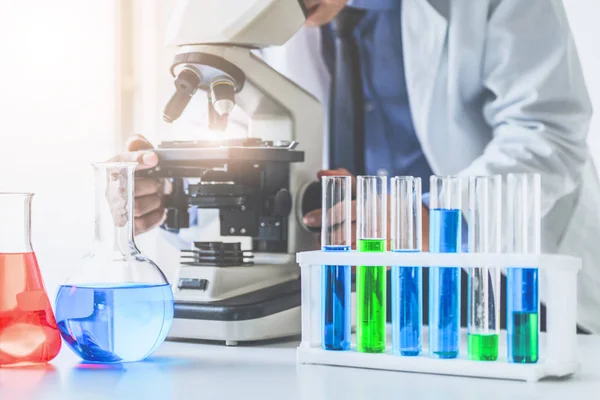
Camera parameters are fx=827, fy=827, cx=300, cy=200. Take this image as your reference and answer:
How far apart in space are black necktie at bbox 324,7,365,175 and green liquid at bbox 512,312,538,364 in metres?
0.87

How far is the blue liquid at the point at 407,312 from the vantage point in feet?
3.06

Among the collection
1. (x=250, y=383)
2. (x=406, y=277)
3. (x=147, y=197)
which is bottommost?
(x=250, y=383)

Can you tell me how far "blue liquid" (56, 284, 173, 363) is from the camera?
3.07 feet

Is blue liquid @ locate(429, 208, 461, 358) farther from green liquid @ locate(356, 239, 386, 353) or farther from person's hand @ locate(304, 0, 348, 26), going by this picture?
person's hand @ locate(304, 0, 348, 26)

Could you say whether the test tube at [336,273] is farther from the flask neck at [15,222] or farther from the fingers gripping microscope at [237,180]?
the flask neck at [15,222]

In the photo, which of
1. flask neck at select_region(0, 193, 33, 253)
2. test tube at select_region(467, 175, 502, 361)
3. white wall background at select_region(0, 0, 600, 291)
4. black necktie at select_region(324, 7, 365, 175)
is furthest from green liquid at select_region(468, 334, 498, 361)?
white wall background at select_region(0, 0, 600, 291)

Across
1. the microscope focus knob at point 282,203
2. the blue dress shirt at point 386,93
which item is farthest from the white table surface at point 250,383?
the blue dress shirt at point 386,93

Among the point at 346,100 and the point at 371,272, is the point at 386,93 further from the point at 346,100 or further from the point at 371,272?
the point at 371,272

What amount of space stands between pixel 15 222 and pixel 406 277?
1.57 ft

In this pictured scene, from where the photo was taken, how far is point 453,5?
162 cm

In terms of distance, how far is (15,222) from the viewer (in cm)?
101

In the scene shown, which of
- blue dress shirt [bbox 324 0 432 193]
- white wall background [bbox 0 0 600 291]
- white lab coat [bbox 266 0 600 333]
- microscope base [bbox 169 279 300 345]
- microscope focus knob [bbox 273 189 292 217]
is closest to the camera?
microscope base [bbox 169 279 300 345]

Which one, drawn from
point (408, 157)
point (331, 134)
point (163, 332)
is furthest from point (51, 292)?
point (163, 332)

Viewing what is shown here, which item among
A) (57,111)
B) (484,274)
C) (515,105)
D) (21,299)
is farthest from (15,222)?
(57,111)
